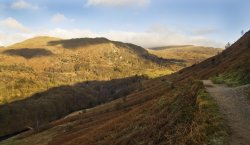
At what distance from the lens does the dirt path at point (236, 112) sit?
20.3 metres

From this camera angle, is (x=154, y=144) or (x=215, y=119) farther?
(x=154, y=144)

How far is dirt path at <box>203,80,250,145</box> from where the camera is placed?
20303mm

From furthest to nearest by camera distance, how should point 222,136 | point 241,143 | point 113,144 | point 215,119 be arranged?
1. point 113,144
2. point 215,119
3. point 222,136
4. point 241,143

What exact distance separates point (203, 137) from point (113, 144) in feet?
59.1

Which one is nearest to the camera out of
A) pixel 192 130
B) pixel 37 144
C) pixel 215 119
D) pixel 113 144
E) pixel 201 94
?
pixel 192 130

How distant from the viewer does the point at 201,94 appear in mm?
33125

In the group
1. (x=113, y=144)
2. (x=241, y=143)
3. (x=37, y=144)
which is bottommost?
(x=37, y=144)

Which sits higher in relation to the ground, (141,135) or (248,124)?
(248,124)

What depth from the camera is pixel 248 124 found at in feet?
75.6

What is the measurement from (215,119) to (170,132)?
4.04 metres

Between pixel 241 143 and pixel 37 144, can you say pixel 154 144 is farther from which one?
pixel 37 144

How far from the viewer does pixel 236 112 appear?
26453 mm

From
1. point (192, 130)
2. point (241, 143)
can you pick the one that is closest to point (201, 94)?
point (192, 130)

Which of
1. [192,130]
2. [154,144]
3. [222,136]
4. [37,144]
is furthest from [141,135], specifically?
[37,144]
